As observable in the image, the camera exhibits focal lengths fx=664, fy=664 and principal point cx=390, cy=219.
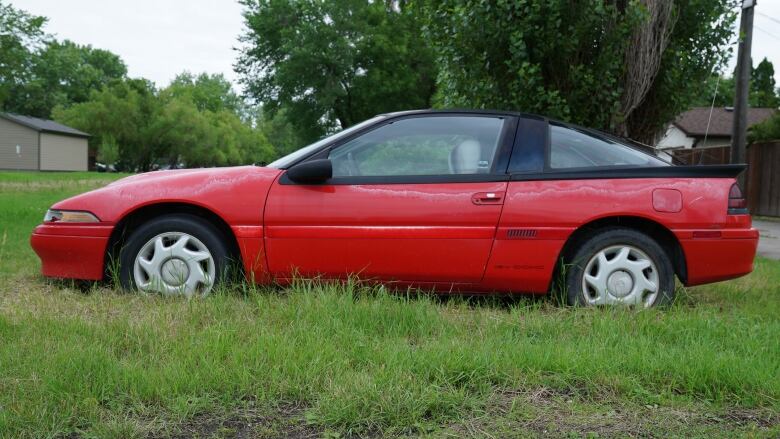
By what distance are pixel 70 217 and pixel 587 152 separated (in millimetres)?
3498

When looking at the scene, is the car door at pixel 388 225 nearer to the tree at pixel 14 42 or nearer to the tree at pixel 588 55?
the tree at pixel 588 55

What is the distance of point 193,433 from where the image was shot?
8.06 feet

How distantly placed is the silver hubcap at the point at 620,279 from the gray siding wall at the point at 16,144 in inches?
2236

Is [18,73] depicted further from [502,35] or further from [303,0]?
[303,0]

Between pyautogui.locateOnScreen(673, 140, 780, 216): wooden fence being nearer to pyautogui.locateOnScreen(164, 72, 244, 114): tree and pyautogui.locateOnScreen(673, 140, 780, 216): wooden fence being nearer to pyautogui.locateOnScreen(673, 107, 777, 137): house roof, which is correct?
pyautogui.locateOnScreen(673, 107, 777, 137): house roof

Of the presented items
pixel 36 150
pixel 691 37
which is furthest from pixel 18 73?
pixel 36 150

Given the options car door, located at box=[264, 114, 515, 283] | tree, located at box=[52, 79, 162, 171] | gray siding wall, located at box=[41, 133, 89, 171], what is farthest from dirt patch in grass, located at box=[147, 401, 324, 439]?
tree, located at box=[52, 79, 162, 171]

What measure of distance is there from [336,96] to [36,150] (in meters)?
32.3

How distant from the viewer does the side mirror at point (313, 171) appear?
13.9 feet

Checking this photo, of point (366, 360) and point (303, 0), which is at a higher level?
point (303, 0)

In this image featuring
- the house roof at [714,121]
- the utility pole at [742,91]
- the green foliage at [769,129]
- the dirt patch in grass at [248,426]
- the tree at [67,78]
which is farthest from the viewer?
the tree at [67,78]

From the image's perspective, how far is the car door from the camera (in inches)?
167

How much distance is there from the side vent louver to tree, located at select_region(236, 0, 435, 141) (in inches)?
1124

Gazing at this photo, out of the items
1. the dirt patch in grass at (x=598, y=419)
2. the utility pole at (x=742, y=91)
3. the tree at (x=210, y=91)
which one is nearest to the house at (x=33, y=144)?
the tree at (x=210, y=91)
